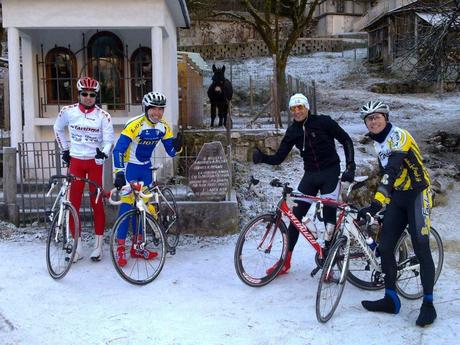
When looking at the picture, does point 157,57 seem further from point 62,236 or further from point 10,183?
point 62,236

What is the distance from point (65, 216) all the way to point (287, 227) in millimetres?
2356

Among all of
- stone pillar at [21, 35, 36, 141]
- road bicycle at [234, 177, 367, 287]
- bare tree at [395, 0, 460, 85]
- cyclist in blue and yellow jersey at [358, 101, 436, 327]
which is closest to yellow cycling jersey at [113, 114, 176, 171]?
road bicycle at [234, 177, 367, 287]

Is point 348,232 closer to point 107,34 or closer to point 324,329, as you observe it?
point 324,329

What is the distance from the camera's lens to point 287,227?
5.77 meters

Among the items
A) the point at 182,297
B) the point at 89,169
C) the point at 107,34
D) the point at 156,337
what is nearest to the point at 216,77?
the point at 107,34

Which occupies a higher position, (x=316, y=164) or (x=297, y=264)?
(x=316, y=164)

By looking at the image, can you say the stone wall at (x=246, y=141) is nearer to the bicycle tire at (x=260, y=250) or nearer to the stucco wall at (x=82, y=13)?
the stucco wall at (x=82, y=13)

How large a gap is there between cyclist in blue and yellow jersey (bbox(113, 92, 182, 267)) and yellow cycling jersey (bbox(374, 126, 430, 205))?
2.48 metres

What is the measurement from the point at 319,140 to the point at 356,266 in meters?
1.34

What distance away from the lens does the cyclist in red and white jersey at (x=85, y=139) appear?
6.13 metres

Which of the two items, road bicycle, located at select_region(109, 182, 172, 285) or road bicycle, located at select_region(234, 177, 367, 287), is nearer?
road bicycle, located at select_region(234, 177, 367, 287)

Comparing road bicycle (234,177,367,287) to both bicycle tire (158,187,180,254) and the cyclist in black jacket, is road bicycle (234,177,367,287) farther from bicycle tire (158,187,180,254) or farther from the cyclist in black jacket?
bicycle tire (158,187,180,254)

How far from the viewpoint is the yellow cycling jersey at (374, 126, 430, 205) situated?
4.56m

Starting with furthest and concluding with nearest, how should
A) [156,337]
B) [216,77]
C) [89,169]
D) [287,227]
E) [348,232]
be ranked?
[216,77], [89,169], [287,227], [348,232], [156,337]
